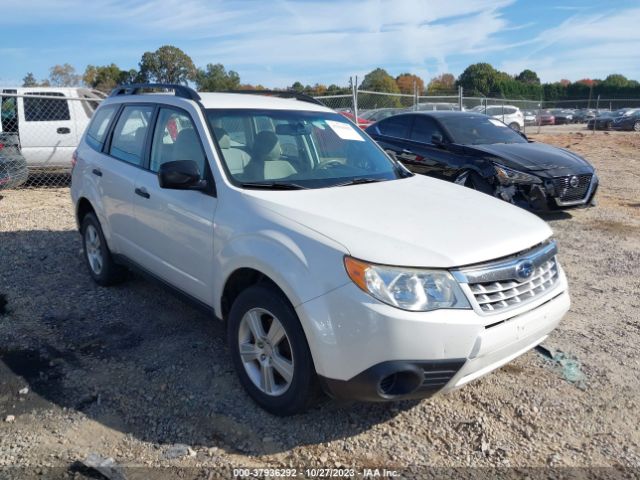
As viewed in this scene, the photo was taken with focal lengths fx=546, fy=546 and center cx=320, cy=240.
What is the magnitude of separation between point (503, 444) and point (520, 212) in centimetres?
142

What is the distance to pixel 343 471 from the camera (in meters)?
2.68

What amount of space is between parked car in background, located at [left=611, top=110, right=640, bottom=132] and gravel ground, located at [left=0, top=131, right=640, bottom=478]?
32.3 m

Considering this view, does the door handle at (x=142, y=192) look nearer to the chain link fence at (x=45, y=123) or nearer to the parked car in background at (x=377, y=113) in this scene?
the chain link fence at (x=45, y=123)

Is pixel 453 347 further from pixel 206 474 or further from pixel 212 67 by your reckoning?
pixel 212 67

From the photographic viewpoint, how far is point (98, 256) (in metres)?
5.12

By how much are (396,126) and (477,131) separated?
137 cm

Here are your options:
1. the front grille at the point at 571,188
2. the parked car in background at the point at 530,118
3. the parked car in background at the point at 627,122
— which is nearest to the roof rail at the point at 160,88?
the front grille at the point at 571,188

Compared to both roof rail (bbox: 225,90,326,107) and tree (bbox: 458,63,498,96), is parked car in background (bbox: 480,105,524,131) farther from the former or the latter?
tree (bbox: 458,63,498,96)

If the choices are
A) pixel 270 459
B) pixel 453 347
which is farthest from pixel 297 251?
pixel 270 459

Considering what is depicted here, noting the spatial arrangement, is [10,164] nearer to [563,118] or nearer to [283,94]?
[283,94]

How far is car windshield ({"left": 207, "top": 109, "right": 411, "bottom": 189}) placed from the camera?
351 centimetres

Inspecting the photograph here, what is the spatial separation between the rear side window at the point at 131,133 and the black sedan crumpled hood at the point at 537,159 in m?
4.99

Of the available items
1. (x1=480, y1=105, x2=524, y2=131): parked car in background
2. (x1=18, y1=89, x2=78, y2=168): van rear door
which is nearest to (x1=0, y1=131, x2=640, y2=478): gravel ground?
(x1=18, y1=89, x2=78, y2=168): van rear door

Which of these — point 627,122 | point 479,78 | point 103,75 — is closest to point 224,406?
point 627,122
